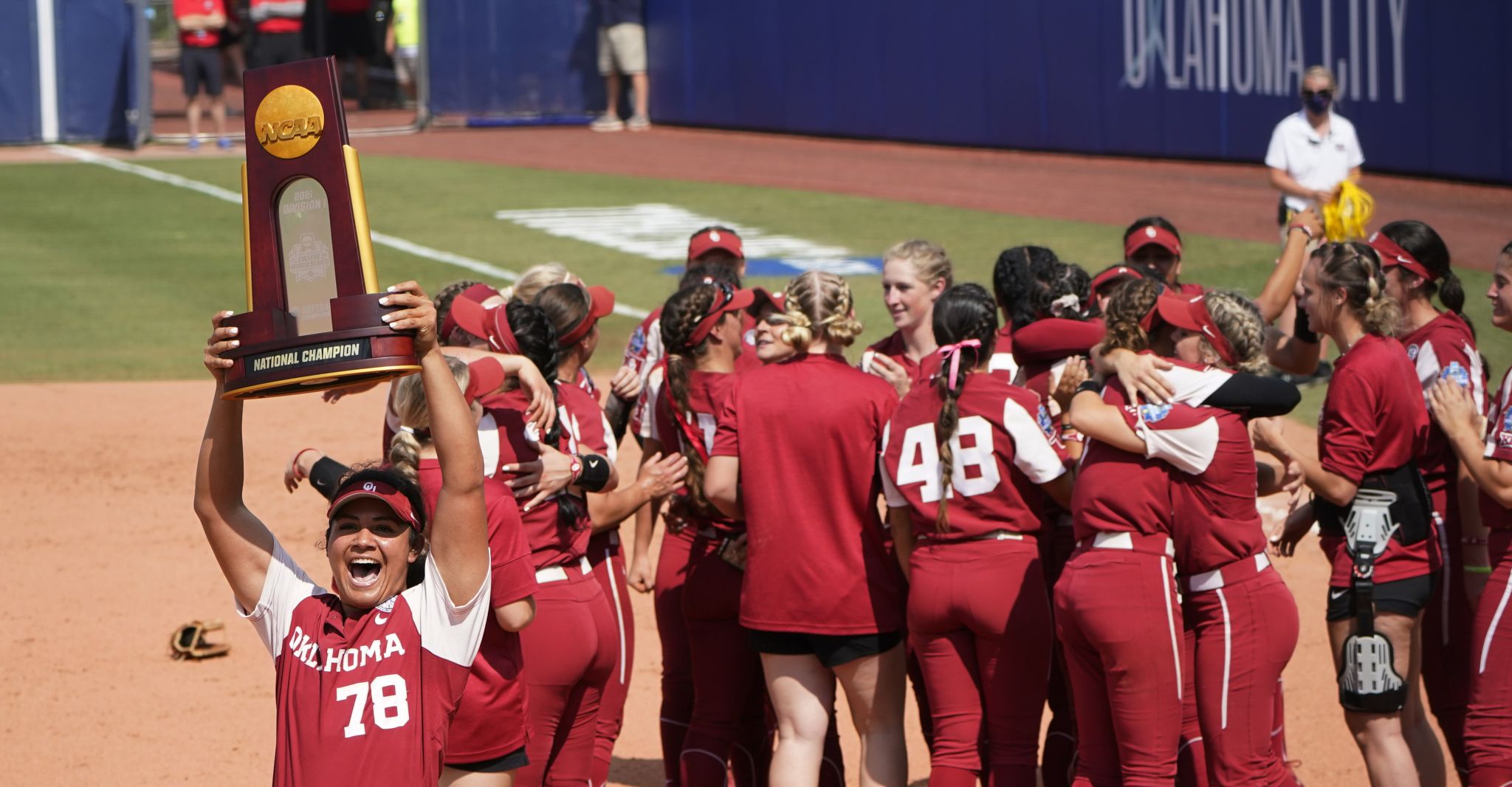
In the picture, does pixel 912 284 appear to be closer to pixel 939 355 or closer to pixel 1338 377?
pixel 939 355

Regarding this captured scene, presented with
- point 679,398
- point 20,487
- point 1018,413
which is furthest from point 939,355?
point 20,487

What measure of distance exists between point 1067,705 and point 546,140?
1821 cm

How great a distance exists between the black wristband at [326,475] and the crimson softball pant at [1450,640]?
308 cm

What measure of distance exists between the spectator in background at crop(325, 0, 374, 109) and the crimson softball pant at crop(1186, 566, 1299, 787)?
72.3 ft

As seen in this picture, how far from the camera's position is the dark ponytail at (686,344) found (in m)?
4.87

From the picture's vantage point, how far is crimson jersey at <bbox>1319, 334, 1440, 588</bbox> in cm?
464

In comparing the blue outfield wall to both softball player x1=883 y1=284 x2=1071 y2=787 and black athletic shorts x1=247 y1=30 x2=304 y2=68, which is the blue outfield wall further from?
softball player x1=883 y1=284 x2=1071 y2=787


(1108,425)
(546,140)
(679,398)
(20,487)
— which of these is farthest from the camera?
(546,140)

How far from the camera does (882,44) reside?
2111 cm

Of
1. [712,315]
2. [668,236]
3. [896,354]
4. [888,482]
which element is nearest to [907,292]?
[896,354]

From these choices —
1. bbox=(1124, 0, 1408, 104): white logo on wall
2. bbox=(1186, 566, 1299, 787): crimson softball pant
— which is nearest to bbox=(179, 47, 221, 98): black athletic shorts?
bbox=(1124, 0, 1408, 104): white logo on wall

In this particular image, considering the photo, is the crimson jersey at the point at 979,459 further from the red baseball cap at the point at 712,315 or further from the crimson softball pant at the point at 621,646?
the crimson softball pant at the point at 621,646

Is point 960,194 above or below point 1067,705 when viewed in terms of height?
above

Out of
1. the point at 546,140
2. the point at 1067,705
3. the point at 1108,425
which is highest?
the point at 546,140
